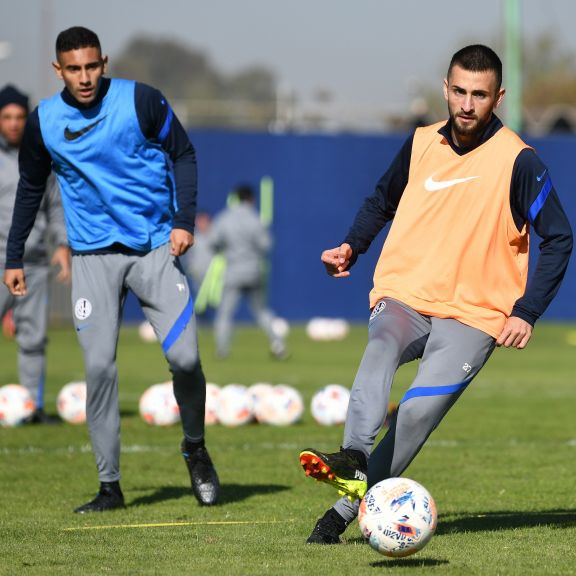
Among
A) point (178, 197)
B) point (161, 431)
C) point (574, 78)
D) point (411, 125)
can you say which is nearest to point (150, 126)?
point (178, 197)

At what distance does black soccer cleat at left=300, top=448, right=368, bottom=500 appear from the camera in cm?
615

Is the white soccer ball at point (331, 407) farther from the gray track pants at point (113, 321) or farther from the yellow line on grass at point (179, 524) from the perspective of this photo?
the yellow line on grass at point (179, 524)

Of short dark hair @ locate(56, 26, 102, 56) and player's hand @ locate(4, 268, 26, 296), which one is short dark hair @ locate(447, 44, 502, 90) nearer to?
short dark hair @ locate(56, 26, 102, 56)

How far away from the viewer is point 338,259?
6773 mm

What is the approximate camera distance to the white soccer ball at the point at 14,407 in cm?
1245

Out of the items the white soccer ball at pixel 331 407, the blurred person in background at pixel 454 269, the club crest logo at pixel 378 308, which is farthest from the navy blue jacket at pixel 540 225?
the white soccer ball at pixel 331 407

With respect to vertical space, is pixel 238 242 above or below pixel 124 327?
above

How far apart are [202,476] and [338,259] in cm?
213

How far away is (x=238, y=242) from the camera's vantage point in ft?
72.0

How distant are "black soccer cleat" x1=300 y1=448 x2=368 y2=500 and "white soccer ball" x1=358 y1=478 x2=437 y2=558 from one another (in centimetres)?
8

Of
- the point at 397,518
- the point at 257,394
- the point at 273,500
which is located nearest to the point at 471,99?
the point at 397,518

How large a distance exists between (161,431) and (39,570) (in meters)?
6.01

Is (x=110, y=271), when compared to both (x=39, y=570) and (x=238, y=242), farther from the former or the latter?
(x=238, y=242)

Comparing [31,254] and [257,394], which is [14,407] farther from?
[257,394]
